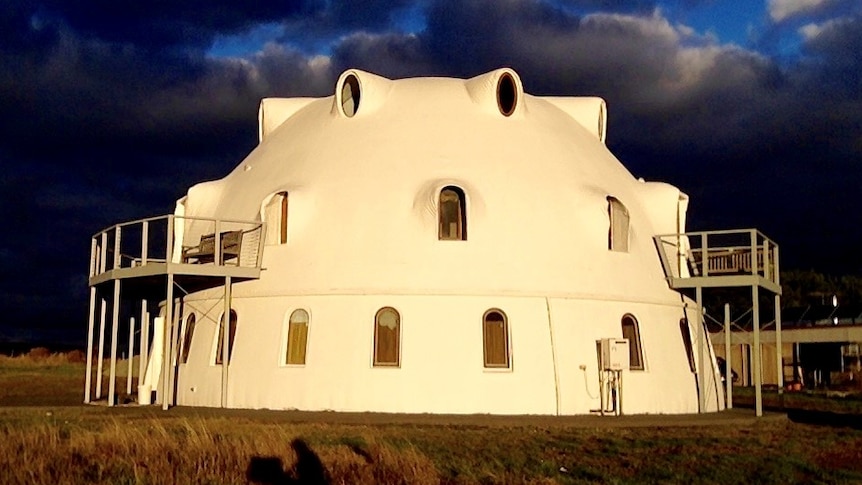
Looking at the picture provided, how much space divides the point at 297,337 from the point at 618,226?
338 inches

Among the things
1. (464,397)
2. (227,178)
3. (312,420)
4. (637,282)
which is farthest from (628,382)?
(227,178)

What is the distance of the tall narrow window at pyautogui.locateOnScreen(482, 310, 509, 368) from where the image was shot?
903 inches

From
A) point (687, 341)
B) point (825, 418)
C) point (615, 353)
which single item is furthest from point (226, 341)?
point (825, 418)

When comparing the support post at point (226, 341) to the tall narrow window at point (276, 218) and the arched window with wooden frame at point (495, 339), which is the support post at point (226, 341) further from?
the arched window with wooden frame at point (495, 339)

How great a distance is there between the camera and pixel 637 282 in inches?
989

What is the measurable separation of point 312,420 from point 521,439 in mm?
4869

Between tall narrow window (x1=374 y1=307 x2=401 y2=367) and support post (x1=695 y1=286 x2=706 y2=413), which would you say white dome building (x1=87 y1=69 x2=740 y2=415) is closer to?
tall narrow window (x1=374 y1=307 x2=401 y2=367)

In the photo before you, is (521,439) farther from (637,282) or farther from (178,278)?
(178,278)

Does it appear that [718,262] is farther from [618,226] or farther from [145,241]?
[145,241]

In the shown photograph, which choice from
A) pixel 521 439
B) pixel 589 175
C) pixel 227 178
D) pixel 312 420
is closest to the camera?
pixel 521 439

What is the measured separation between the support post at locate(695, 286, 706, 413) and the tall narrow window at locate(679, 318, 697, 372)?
0.69 feet

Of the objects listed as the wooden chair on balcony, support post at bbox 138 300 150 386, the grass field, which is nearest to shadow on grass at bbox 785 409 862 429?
the grass field

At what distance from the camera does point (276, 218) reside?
2506 cm

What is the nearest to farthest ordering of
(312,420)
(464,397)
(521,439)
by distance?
(521,439)
(312,420)
(464,397)
